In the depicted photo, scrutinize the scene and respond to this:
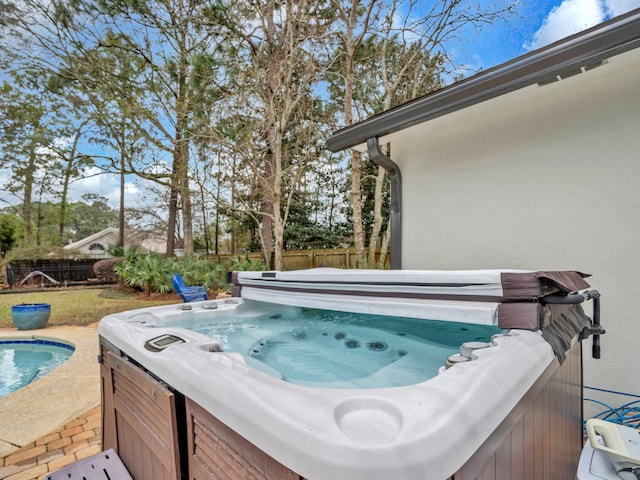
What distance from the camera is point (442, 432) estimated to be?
1.98 ft

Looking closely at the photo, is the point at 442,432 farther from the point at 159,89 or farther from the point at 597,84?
the point at 159,89

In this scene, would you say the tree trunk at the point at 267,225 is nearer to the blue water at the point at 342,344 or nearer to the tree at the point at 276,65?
the tree at the point at 276,65

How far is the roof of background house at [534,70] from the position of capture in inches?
73.7

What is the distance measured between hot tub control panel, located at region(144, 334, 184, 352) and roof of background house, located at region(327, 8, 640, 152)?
98.3 inches

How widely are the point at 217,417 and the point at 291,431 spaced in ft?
1.07

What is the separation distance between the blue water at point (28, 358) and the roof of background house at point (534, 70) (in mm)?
5419

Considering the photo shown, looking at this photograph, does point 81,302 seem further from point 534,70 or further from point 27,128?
point 534,70

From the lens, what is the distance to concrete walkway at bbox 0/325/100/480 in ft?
6.78

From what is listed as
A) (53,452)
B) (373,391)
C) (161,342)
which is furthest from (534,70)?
(53,452)

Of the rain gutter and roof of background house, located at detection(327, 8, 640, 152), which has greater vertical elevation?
roof of background house, located at detection(327, 8, 640, 152)

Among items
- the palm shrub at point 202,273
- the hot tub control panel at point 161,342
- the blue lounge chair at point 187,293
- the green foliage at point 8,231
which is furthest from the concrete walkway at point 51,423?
the green foliage at point 8,231

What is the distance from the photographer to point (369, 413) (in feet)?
2.28

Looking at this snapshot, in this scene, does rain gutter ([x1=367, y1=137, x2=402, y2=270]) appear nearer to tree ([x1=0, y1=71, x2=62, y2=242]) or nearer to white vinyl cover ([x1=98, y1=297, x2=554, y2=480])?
white vinyl cover ([x1=98, y1=297, x2=554, y2=480])

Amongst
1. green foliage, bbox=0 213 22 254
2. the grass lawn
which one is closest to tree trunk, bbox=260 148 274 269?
the grass lawn
